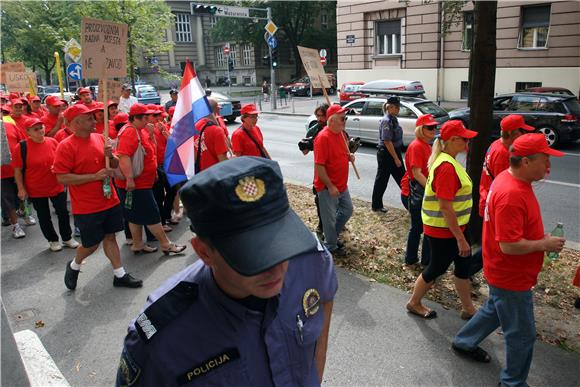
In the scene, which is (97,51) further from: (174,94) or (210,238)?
(174,94)

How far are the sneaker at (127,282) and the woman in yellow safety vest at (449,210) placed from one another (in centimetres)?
311

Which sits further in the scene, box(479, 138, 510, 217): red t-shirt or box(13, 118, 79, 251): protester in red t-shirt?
box(13, 118, 79, 251): protester in red t-shirt

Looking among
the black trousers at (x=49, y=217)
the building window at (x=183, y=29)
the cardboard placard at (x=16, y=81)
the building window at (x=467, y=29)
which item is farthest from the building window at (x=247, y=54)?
the black trousers at (x=49, y=217)

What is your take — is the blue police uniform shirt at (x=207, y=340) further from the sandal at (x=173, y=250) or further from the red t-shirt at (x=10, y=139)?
the red t-shirt at (x=10, y=139)

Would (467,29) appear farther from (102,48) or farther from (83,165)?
(83,165)

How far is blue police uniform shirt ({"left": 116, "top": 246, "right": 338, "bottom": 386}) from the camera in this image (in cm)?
142

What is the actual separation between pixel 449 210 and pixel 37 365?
3.27 meters

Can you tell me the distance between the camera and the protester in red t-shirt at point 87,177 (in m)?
4.79

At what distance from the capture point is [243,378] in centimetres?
146

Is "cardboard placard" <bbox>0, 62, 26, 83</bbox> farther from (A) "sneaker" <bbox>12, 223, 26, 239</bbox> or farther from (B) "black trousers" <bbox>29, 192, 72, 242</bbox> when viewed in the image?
(B) "black trousers" <bbox>29, 192, 72, 242</bbox>

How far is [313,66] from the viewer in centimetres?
697

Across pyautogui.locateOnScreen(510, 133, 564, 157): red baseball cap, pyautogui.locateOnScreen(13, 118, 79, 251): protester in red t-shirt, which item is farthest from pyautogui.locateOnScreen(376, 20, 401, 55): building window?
pyautogui.locateOnScreen(510, 133, 564, 157): red baseball cap

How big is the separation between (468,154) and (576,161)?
7354mm

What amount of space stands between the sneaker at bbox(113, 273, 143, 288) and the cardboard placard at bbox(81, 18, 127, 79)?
88.5 inches
